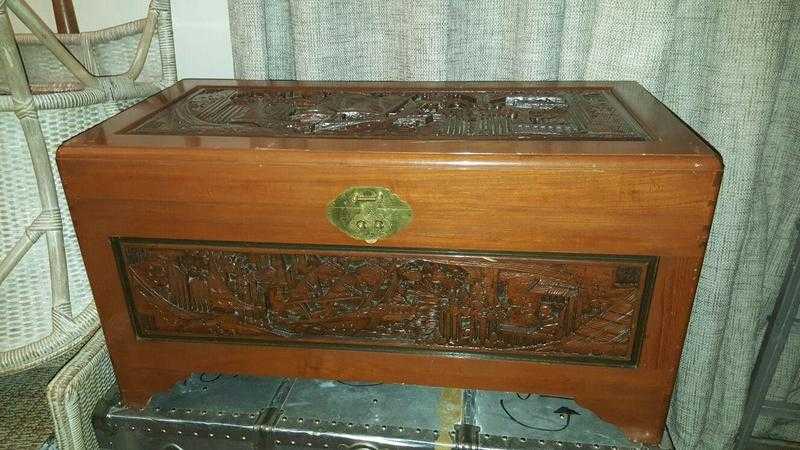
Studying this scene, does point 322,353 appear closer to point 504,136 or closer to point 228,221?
point 228,221

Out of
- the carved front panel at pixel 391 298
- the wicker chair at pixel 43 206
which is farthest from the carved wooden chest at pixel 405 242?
→ the wicker chair at pixel 43 206

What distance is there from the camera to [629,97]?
0.92m

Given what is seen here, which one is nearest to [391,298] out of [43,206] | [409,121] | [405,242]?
[405,242]

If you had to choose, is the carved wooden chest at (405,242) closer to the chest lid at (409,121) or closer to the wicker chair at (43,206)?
the chest lid at (409,121)

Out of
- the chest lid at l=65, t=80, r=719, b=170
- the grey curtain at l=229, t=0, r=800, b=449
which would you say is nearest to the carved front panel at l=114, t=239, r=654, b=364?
the chest lid at l=65, t=80, r=719, b=170

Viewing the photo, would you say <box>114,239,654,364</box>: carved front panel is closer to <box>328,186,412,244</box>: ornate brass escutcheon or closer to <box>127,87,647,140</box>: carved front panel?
<box>328,186,412,244</box>: ornate brass escutcheon

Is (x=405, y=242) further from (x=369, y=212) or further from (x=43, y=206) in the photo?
(x=43, y=206)

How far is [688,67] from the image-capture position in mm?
966

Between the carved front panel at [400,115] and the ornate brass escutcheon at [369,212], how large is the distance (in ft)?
0.33

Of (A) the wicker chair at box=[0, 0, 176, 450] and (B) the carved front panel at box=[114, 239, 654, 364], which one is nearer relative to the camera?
(B) the carved front panel at box=[114, 239, 654, 364]

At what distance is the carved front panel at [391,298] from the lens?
0.75 metres

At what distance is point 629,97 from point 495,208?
1.24ft

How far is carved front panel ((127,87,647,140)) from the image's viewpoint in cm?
79

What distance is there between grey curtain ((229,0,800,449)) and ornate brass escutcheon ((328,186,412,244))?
1.38ft
